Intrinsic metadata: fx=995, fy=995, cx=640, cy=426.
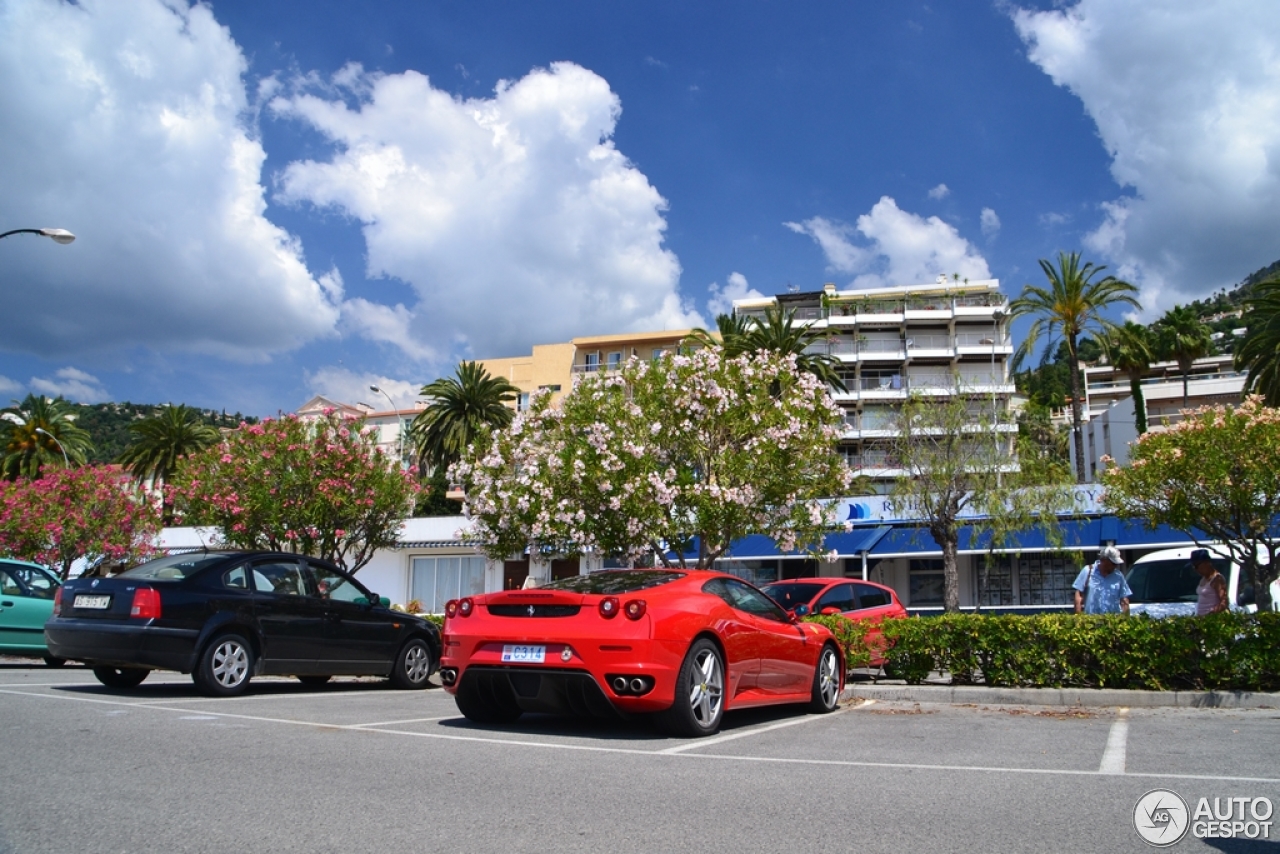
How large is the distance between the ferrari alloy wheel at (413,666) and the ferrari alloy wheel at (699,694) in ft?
18.5

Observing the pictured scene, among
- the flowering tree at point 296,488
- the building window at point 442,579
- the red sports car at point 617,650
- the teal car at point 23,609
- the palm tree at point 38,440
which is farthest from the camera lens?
the palm tree at point 38,440

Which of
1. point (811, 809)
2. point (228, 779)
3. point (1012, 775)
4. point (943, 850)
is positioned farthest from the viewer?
point (1012, 775)

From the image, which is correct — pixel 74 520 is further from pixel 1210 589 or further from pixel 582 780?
pixel 1210 589

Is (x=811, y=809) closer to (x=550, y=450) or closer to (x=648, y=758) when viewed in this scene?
(x=648, y=758)

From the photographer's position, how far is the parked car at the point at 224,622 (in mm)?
9430

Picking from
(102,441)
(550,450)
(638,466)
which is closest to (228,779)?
(638,466)

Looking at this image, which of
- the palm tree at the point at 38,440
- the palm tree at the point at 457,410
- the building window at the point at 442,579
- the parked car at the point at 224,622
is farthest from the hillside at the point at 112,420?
the parked car at the point at 224,622

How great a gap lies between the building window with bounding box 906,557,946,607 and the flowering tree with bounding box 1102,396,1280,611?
19.9 m

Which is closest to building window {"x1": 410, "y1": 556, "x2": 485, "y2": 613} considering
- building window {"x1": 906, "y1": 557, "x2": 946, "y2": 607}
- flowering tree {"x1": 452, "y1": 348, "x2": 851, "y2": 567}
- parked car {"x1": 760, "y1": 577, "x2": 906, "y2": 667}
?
building window {"x1": 906, "y1": 557, "x2": 946, "y2": 607}

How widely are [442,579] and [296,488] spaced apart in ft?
54.0

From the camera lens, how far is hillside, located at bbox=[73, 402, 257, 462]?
94750mm

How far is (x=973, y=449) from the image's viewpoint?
26.5 meters

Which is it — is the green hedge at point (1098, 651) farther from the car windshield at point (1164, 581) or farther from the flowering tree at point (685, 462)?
the flowering tree at point (685, 462)

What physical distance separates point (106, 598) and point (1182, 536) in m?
26.2
